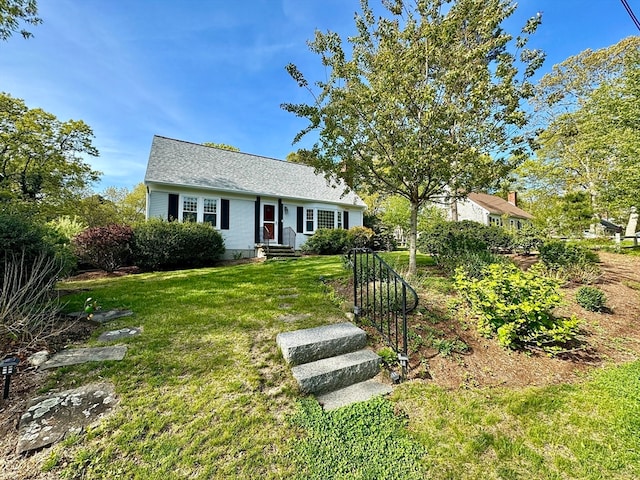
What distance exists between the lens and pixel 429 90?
178 inches

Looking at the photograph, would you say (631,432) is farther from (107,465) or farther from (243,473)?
(107,465)

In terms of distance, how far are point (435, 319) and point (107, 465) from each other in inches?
152

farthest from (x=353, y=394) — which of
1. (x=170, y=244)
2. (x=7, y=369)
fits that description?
(x=170, y=244)

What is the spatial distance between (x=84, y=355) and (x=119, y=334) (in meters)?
0.59

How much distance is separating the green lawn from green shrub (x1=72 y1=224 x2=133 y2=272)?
7050 millimetres

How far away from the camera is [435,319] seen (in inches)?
158

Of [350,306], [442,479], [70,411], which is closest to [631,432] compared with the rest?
[442,479]

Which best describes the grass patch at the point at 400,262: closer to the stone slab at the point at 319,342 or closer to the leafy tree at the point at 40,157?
the stone slab at the point at 319,342

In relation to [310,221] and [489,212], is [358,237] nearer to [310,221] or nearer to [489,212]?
[310,221]

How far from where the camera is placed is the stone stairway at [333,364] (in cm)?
263

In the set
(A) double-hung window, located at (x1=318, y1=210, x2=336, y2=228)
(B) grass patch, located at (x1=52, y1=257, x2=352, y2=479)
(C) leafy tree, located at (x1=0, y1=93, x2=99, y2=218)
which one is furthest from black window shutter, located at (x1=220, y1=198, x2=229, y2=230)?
(C) leafy tree, located at (x1=0, y1=93, x2=99, y2=218)

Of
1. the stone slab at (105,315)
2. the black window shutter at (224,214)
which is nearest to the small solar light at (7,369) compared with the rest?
the stone slab at (105,315)

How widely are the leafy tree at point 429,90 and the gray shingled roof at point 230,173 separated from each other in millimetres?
5334

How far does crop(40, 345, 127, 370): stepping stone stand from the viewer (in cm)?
278
